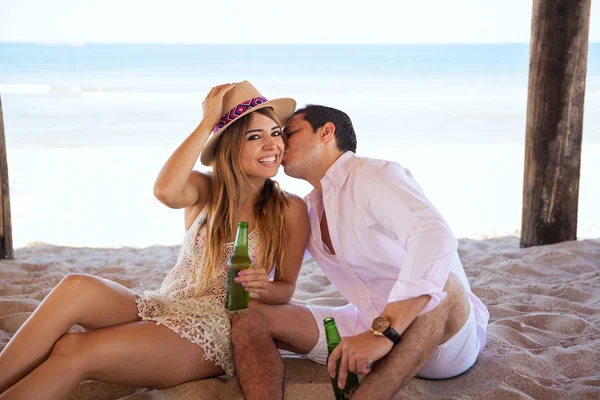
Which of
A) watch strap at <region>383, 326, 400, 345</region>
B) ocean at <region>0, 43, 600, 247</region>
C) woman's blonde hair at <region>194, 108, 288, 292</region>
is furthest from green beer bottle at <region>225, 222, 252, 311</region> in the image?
ocean at <region>0, 43, 600, 247</region>

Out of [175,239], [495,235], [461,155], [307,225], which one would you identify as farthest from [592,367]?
[461,155]

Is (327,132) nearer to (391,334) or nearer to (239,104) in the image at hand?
(239,104)

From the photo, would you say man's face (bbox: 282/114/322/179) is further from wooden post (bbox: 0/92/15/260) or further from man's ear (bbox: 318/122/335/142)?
wooden post (bbox: 0/92/15/260)

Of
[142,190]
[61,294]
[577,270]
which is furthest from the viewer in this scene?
[142,190]

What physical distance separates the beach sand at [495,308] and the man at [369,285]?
0.12 m

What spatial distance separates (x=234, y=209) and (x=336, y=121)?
2.04ft

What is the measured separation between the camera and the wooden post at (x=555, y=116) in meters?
5.00

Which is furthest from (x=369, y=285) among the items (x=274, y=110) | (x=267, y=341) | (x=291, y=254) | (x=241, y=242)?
(x=274, y=110)

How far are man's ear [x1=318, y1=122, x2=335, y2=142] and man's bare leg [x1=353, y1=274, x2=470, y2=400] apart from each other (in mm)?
898

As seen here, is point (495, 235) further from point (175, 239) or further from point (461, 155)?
point (461, 155)

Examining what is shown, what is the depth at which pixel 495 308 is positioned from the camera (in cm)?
385

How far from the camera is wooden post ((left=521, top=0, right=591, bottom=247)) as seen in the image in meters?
5.00

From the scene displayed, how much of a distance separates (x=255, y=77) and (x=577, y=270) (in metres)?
22.8

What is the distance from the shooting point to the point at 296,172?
309 cm
